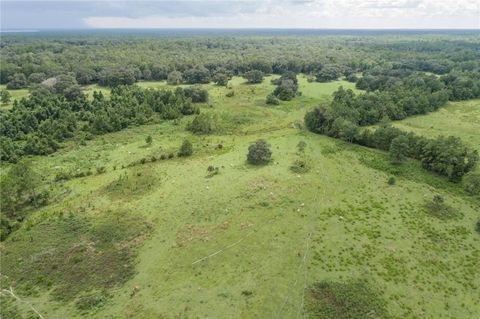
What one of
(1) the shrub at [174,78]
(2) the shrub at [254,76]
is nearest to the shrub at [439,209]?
(2) the shrub at [254,76]

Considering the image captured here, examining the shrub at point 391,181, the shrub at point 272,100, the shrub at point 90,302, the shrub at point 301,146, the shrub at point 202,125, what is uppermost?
the shrub at point 272,100

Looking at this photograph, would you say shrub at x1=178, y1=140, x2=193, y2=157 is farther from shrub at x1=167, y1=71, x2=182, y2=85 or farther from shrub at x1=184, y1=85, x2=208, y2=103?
shrub at x1=167, y1=71, x2=182, y2=85

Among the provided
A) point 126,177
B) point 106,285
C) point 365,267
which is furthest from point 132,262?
point 365,267

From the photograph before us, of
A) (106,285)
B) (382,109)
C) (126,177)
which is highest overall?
(382,109)

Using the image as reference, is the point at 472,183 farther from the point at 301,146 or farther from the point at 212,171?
the point at 212,171

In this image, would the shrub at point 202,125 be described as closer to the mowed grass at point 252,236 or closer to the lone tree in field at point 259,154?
the mowed grass at point 252,236

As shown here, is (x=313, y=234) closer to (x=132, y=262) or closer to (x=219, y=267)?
(x=219, y=267)
